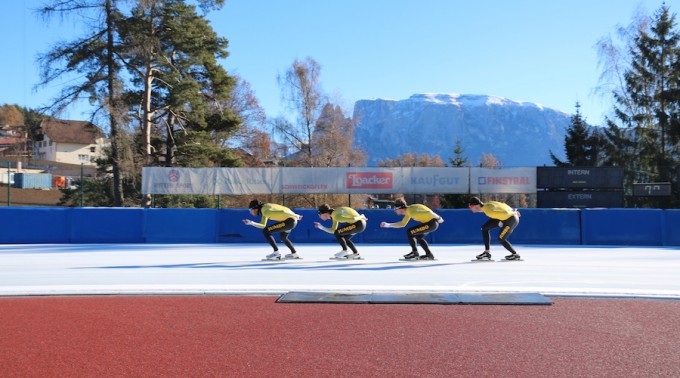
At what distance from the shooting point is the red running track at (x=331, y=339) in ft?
15.4

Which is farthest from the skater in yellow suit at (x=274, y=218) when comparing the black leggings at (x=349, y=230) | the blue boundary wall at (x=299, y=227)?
the blue boundary wall at (x=299, y=227)

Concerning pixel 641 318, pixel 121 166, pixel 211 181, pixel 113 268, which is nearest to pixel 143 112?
pixel 121 166

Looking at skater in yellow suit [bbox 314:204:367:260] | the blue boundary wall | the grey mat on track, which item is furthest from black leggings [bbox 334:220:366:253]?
the blue boundary wall

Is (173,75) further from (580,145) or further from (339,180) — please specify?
(580,145)

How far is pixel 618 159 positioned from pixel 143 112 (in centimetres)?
3247

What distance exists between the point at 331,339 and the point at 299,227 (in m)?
14.5

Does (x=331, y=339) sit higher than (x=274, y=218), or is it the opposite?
(x=274, y=218)

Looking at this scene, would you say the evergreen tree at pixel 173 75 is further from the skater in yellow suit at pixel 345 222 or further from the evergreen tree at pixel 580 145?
the evergreen tree at pixel 580 145

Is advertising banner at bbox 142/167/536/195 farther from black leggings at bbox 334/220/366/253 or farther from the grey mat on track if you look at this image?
the grey mat on track

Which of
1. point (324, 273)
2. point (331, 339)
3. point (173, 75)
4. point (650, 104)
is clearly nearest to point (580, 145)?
point (650, 104)

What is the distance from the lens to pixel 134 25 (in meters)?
30.3

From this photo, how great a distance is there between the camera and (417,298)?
7.74m

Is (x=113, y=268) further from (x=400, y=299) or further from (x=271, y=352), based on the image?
(x=271, y=352)

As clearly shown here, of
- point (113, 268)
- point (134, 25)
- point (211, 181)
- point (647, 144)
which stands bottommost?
point (113, 268)
